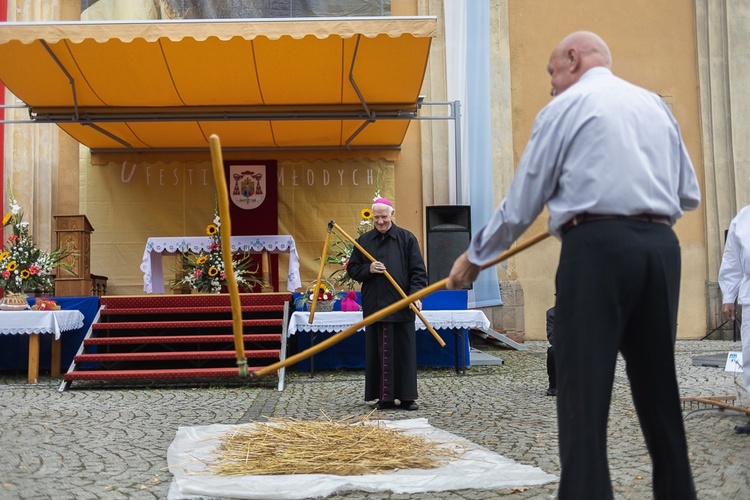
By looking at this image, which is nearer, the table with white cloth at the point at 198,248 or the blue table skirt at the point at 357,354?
the blue table skirt at the point at 357,354

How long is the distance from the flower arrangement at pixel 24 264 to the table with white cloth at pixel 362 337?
11.0 ft

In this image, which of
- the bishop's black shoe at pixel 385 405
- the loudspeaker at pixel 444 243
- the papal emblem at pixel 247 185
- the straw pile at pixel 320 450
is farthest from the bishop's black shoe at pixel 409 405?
the papal emblem at pixel 247 185

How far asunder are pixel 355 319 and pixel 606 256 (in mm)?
7099

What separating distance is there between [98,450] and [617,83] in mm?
4138

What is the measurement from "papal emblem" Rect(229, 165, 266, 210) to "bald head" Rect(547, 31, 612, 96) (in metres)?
10.4

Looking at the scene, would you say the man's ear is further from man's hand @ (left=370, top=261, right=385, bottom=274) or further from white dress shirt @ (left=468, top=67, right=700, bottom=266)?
man's hand @ (left=370, top=261, right=385, bottom=274)

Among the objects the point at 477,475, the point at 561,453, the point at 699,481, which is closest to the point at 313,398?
the point at 477,475

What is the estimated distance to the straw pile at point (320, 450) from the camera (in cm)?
467

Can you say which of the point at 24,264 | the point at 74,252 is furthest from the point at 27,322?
the point at 74,252

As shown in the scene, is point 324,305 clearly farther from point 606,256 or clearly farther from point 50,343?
point 606,256

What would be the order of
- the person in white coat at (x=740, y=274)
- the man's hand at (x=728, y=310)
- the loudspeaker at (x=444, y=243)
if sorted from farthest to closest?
the loudspeaker at (x=444, y=243)
the man's hand at (x=728, y=310)
the person in white coat at (x=740, y=274)

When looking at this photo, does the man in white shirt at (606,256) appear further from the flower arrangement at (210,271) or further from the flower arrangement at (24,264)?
the flower arrangement at (24,264)

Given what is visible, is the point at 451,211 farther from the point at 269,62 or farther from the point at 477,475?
the point at 477,475

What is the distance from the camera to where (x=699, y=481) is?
4.29 metres
